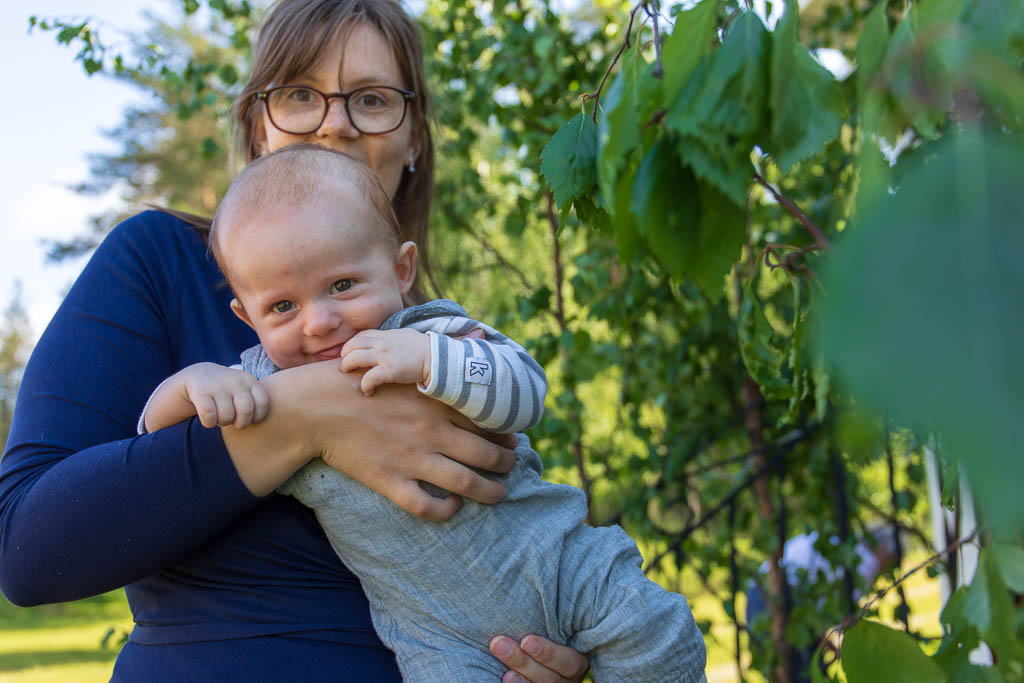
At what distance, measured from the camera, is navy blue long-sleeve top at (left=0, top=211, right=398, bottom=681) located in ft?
4.03

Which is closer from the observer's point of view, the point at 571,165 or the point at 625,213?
the point at 625,213

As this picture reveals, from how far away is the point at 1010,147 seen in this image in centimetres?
48

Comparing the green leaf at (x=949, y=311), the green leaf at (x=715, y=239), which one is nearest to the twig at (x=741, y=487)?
the green leaf at (x=715, y=239)

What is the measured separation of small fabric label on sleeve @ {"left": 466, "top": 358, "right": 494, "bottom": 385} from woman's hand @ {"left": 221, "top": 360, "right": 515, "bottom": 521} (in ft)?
0.34

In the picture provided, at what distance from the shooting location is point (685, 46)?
25.7 inches

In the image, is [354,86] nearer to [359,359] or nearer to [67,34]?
[359,359]

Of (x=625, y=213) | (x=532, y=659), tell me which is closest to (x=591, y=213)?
(x=625, y=213)

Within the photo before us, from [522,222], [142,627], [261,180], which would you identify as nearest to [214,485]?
[142,627]

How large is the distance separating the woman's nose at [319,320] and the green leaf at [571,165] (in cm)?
58

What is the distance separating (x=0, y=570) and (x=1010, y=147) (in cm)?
141

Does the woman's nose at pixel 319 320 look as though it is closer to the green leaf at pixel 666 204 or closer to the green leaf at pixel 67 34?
the green leaf at pixel 666 204

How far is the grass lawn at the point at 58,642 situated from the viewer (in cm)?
765

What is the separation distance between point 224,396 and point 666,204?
814 millimetres

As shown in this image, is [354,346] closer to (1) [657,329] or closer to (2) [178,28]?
(1) [657,329]
